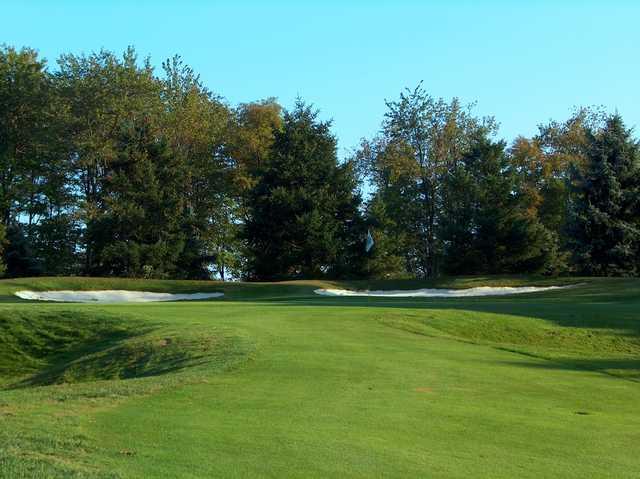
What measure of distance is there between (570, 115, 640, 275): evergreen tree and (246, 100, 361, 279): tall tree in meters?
14.6

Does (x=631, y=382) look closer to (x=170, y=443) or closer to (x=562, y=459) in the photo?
(x=562, y=459)

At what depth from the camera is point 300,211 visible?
47.6m

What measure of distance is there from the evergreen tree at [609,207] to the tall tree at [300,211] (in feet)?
48.0

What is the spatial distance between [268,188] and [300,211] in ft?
8.57

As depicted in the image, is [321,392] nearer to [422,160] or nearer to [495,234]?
[495,234]

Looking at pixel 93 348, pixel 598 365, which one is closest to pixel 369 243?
pixel 93 348

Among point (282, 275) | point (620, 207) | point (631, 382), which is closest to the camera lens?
point (631, 382)

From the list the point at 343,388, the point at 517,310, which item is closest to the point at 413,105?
the point at 517,310

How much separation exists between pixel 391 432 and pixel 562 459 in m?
1.71

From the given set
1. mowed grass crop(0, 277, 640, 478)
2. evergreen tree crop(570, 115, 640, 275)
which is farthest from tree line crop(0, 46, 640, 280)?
mowed grass crop(0, 277, 640, 478)

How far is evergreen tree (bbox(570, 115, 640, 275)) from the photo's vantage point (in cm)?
4044

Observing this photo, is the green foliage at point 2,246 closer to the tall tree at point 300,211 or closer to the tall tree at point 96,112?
the tall tree at point 96,112

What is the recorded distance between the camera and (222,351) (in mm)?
13305

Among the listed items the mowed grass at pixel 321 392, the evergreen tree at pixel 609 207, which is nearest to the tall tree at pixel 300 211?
the evergreen tree at pixel 609 207
